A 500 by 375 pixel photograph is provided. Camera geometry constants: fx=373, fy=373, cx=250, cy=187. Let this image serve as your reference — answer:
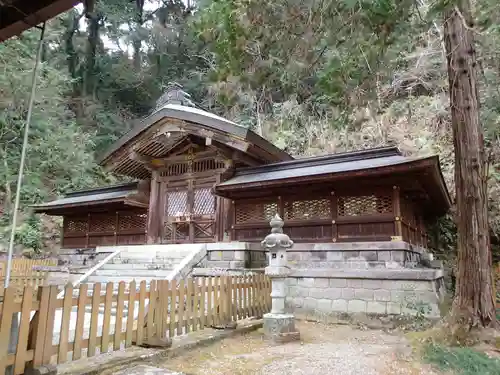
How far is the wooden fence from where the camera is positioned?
3178 mm

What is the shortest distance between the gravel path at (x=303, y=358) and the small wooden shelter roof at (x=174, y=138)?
6163 mm

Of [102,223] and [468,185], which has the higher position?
[102,223]

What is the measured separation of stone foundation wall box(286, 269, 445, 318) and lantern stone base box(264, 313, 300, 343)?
2.24 m

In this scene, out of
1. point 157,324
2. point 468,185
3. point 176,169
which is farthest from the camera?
point 176,169

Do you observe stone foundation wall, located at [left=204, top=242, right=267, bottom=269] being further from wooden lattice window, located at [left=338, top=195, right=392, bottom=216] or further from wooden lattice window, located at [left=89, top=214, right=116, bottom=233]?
wooden lattice window, located at [left=89, top=214, right=116, bottom=233]

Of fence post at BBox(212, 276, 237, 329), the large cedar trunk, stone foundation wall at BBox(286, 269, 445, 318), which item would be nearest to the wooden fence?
fence post at BBox(212, 276, 237, 329)

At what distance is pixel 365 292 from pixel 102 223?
10.6 meters

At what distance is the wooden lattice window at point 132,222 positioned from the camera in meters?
13.6

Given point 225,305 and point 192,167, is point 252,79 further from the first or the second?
point 192,167

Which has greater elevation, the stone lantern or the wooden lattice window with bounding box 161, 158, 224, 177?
the wooden lattice window with bounding box 161, 158, 224, 177

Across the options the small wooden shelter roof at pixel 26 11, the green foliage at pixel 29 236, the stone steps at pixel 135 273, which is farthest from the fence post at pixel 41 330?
the green foliage at pixel 29 236

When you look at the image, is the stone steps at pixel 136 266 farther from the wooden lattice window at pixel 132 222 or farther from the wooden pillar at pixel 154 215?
the wooden lattice window at pixel 132 222

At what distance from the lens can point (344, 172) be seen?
8.64m

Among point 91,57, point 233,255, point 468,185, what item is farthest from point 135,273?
point 91,57
